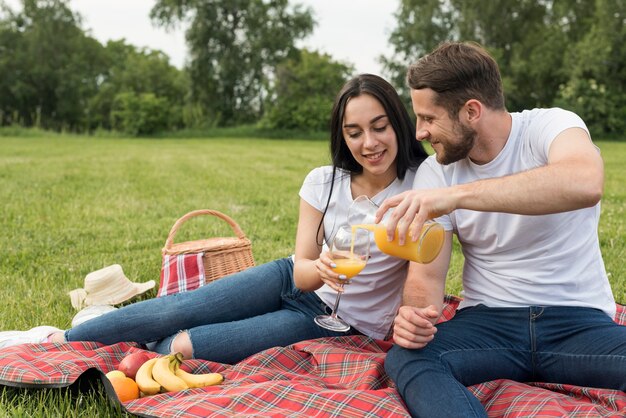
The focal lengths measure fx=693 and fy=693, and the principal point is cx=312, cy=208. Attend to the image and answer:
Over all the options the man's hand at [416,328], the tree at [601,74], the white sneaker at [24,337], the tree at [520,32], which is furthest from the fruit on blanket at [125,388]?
the tree at [520,32]

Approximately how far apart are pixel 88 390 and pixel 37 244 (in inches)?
152

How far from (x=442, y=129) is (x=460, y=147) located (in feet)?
0.35

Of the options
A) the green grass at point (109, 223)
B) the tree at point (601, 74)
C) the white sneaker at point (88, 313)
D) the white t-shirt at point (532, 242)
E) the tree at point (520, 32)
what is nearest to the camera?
the white t-shirt at point (532, 242)

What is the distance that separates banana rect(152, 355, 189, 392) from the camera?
2.89 metres

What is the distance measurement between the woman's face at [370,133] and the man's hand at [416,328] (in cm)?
79

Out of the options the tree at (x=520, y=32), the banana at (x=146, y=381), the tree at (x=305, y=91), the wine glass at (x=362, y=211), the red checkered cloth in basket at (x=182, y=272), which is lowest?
the banana at (x=146, y=381)

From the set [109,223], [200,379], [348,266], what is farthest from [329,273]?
[109,223]

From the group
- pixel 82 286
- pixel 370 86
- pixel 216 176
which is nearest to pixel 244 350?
pixel 370 86

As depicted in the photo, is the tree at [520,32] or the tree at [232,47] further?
the tree at [232,47]

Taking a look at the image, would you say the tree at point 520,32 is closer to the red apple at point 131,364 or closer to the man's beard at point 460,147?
the man's beard at point 460,147

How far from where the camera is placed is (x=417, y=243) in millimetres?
2543

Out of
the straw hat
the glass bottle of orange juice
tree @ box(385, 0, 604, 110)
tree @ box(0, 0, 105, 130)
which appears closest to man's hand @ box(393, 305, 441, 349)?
the glass bottle of orange juice

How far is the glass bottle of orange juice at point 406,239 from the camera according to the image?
256cm

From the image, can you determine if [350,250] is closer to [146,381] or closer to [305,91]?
[146,381]
